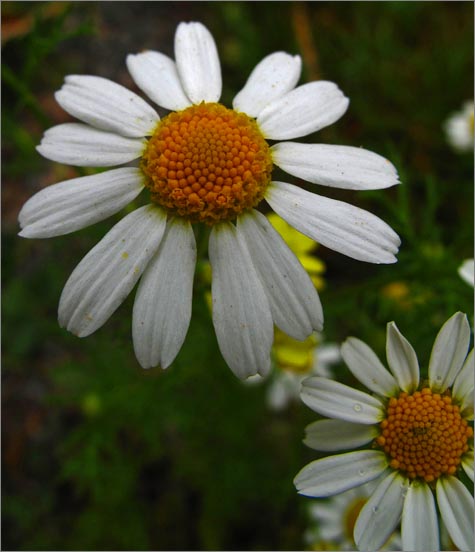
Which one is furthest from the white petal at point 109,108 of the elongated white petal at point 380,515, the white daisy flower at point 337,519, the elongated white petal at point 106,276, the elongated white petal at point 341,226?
the white daisy flower at point 337,519

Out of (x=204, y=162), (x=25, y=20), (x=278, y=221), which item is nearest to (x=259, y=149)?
(x=204, y=162)

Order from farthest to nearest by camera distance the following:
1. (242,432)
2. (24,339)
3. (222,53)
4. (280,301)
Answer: (222,53) < (24,339) < (242,432) < (280,301)

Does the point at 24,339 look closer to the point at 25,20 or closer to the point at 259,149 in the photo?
the point at 25,20

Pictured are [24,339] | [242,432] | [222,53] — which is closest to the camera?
[242,432]

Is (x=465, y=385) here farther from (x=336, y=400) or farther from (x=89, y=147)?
(x=89, y=147)

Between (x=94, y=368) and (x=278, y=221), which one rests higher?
(x=278, y=221)

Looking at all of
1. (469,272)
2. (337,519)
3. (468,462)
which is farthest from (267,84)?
(337,519)

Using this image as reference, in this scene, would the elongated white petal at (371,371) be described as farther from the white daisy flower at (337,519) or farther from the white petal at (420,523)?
the white daisy flower at (337,519)
